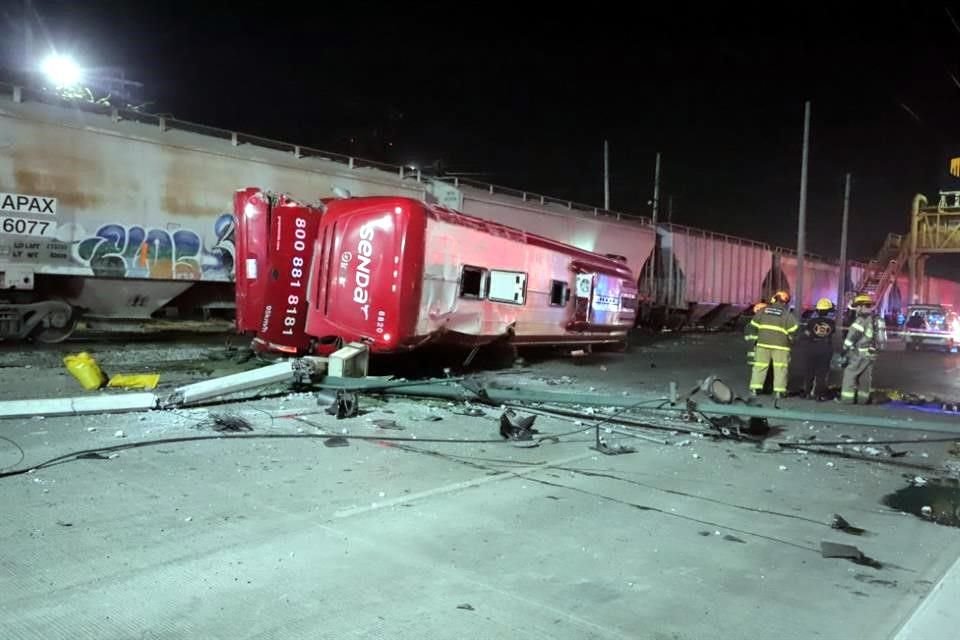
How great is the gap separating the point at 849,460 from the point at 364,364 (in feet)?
17.1

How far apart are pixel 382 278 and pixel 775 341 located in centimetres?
509

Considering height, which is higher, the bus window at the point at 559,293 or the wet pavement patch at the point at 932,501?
the bus window at the point at 559,293

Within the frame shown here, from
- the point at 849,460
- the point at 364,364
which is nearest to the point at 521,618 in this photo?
the point at 849,460

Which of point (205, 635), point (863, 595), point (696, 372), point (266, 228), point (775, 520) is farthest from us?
point (696, 372)

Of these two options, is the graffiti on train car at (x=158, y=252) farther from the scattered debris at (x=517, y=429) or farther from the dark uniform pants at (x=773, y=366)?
the dark uniform pants at (x=773, y=366)

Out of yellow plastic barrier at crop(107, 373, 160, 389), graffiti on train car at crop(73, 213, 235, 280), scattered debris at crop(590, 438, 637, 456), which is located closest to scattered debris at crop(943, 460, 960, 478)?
scattered debris at crop(590, 438, 637, 456)

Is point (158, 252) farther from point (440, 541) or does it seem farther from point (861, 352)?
point (861, 352)

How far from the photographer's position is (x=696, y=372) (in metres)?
12.9

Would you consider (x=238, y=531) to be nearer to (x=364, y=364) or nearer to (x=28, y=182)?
(x=364, y=364)

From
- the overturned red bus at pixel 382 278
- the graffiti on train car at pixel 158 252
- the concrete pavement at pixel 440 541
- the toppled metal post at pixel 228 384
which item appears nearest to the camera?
the concrete pavement at pixel 440 541

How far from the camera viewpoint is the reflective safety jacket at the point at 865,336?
945cm

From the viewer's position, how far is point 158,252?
508 inches

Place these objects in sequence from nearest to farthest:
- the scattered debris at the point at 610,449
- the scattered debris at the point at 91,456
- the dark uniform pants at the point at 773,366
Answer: the scattered debris at the point at 91,456, the scattered debris at the point at 610,449, the dark uniform pants at the point at 773,366

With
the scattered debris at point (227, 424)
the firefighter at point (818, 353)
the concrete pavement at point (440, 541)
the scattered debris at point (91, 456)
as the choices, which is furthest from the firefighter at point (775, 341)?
the scattered debris at point (91, 456)
